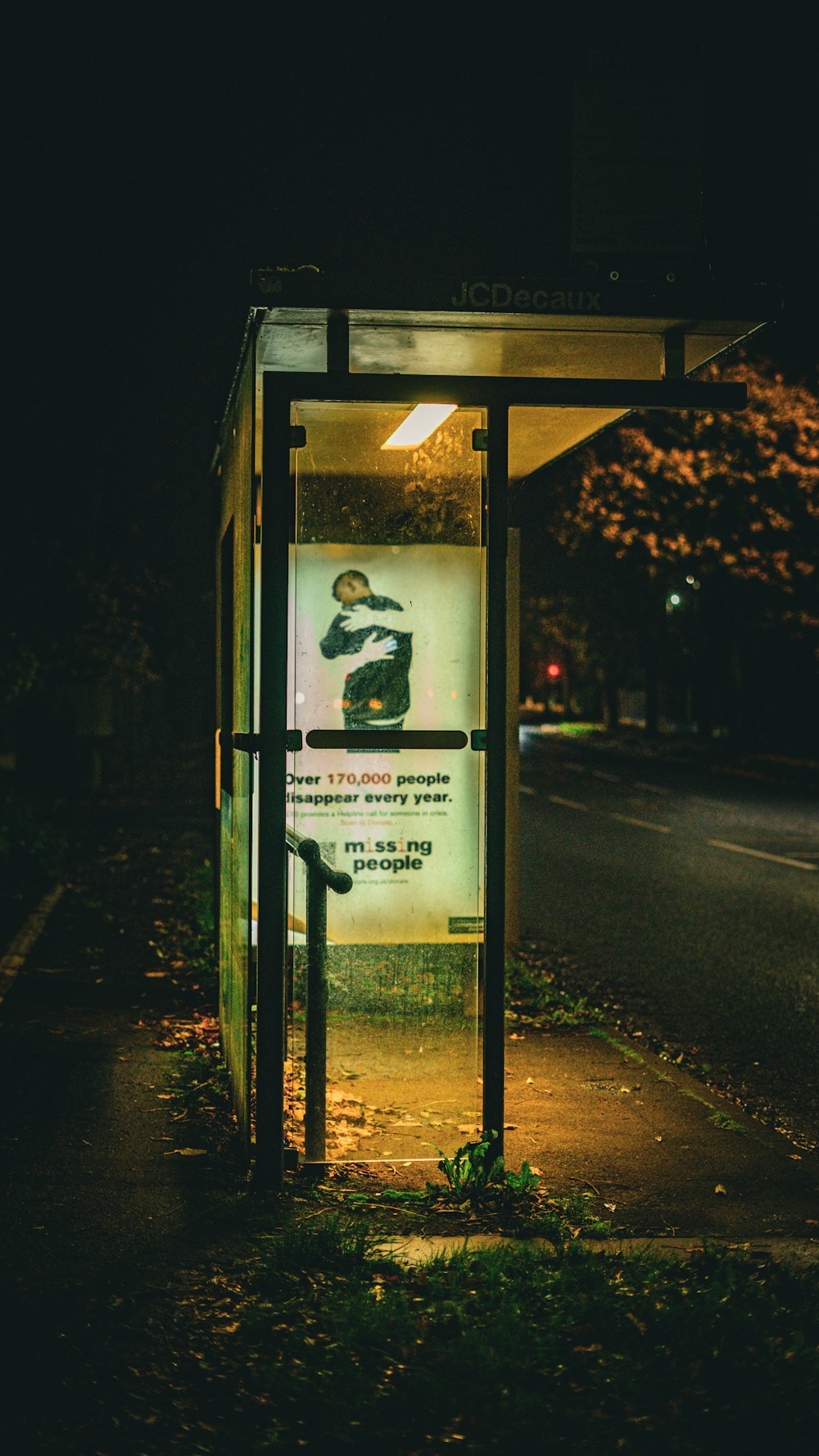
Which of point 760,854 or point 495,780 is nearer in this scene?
point 495,780

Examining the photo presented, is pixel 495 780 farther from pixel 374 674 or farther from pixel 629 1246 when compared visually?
pixel 629 1246

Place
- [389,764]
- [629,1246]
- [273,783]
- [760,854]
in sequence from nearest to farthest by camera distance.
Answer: [629,1246], [273,783], [389,764], [760,854]

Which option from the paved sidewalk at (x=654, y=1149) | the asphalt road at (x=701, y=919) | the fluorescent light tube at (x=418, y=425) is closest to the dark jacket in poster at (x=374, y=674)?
the fluorescent light tube at (x=418, y=425)

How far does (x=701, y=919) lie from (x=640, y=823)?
8.82m

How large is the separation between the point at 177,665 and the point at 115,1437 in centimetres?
4307

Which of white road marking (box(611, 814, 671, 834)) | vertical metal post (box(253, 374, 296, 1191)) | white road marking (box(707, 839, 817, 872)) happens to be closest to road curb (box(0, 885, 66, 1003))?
vertical metal post (box(253, 374, 296, 1191))

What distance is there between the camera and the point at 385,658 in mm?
6637

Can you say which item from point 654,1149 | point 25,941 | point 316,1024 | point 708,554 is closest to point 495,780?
point 316,1024

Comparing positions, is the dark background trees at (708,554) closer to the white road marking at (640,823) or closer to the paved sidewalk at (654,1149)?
the paved sidewalk at (654,1149)

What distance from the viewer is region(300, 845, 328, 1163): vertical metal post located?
5359 millimetres

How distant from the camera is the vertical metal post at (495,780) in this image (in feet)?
16.9

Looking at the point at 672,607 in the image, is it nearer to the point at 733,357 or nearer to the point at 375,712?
the point at 733,357

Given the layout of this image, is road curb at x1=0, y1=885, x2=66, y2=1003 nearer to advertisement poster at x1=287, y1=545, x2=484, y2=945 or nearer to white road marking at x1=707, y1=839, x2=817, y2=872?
advertisement poster at x1=287, y1=545, x2=484, y2=945

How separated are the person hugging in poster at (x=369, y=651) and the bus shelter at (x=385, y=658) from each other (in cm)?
1
